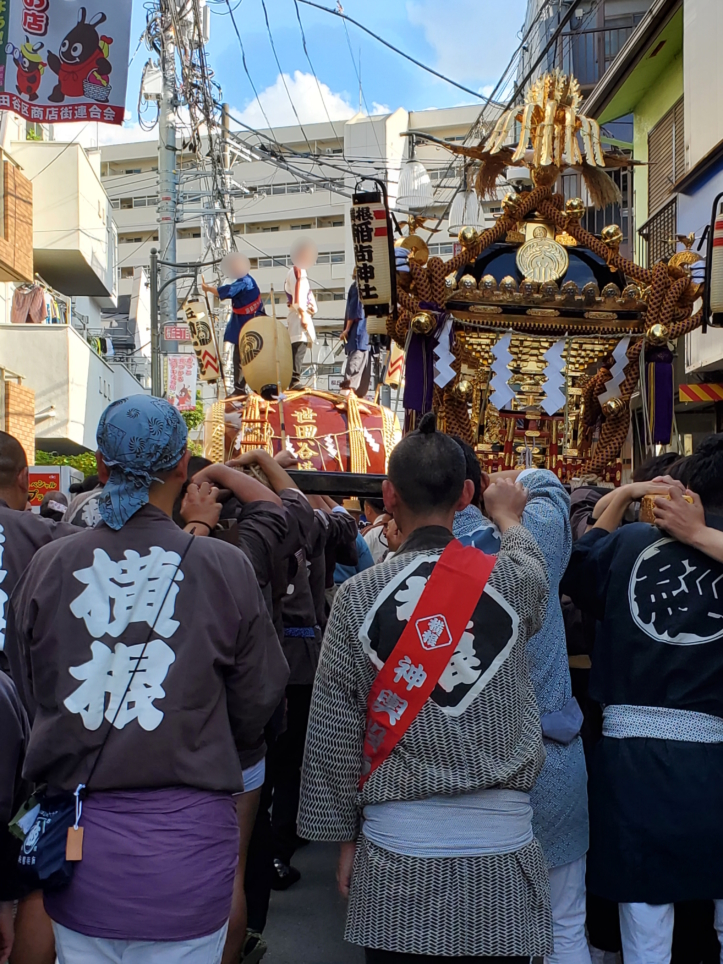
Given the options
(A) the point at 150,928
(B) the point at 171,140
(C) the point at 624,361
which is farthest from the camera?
(B) the point at 171,140

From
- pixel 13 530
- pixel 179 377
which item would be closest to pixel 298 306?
pixel 179 377

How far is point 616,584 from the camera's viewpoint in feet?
9.62

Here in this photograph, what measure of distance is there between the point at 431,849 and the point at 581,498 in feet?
6.53

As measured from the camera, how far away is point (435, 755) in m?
2.23

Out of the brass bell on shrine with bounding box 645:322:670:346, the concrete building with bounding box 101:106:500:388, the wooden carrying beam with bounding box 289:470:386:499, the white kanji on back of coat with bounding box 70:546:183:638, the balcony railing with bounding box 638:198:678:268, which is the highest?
the concrete building with bounding box 101:106:500:388

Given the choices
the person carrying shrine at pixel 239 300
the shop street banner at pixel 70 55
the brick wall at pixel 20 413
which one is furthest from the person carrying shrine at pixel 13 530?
the brick wall at pixel 20 413

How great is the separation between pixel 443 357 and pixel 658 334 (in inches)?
57.1

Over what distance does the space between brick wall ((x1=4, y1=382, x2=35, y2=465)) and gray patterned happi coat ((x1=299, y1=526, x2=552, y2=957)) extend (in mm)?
15134

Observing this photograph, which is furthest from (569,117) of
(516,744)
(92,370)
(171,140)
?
(92,370)

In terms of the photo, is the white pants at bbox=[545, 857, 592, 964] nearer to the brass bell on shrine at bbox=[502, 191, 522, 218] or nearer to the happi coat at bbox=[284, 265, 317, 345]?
the brass bell on shrine at bbox=[502, 191, 522, 218]

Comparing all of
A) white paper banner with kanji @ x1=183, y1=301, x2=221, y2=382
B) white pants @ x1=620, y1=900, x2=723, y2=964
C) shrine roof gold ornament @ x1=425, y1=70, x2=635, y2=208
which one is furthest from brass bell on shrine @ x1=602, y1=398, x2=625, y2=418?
white paper banner with kanji @ x1=183, y1=301, x2=221, y2=382

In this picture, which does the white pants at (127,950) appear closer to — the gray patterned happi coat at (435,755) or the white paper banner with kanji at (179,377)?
the gray patterned happi coat at (435,755)

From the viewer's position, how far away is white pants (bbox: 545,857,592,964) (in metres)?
2.89

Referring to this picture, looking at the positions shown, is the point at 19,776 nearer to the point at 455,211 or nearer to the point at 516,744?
the point at 516,744
